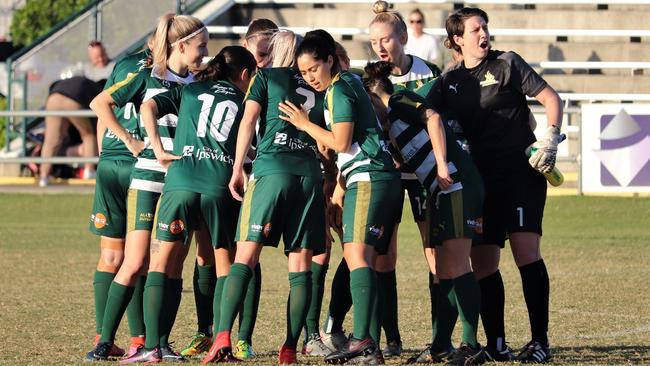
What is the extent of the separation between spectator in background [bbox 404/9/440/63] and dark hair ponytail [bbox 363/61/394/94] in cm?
1043

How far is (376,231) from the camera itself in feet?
23.9

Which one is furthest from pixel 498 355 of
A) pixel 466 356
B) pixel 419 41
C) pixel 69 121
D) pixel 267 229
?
pixel 69 121

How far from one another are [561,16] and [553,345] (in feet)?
46.9

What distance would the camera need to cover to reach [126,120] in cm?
821

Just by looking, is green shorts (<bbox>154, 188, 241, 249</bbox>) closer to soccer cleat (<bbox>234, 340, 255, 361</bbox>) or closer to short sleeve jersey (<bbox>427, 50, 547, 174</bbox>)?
soccer cleat (<bbox>234, 340, 255, 361</bbox>)

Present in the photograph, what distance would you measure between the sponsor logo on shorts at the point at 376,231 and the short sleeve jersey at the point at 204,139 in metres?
0.86

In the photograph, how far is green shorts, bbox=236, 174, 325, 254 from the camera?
727cm

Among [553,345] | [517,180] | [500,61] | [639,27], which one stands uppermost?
[639,27]

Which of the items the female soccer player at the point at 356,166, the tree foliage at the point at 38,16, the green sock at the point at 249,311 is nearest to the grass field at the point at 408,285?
the green sock at the point at 249,311

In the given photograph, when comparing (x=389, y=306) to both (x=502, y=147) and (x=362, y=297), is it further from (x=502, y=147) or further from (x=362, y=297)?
(x=502, y=147)

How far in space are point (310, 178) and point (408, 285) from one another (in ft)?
14.8

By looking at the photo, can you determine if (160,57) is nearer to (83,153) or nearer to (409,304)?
(409,304)

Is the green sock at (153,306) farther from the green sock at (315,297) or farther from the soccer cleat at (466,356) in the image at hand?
the soccer cleat at (466,356)

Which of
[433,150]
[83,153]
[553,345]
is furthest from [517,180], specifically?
[83,153]
